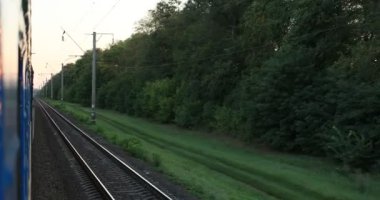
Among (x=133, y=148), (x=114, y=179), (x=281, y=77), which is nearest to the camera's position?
(x=114, y=179)

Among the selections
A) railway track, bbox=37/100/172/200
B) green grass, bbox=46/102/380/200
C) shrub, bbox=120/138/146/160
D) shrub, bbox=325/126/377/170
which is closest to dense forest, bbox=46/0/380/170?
shrub, bbox=325/126/377/170

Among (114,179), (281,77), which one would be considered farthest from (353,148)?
(114,179)

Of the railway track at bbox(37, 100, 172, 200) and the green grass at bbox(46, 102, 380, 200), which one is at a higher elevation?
the railway track at bbox(37, 100, 172, 200)

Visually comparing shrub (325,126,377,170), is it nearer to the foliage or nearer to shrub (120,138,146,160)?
the foliage

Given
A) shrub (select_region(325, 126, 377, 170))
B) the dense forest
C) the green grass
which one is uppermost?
the dense forest

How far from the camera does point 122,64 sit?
4067 inches

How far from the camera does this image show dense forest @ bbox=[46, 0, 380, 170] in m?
26.8

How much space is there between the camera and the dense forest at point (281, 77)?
26781mm

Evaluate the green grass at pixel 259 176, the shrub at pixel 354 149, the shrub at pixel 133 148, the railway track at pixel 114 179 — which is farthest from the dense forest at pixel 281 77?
the railway track at pixel 114 179

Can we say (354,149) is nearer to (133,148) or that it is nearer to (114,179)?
(133,148)

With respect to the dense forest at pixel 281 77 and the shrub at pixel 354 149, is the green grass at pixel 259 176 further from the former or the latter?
the dense forest at pixel 281 77

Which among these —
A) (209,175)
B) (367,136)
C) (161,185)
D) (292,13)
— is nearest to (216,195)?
(161,185)

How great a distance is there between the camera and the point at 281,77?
3319cm

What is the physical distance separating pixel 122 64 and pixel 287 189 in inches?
3376
